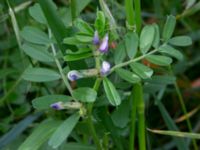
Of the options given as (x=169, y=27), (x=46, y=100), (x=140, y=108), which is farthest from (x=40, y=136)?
(x=169, y=27)

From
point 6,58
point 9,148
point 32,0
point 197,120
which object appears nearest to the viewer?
point 9,148

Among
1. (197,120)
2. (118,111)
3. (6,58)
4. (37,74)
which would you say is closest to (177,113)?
(197,120)

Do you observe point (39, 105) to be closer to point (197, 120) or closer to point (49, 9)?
point (49, 9)

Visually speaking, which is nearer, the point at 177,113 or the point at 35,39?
the point at 35,39

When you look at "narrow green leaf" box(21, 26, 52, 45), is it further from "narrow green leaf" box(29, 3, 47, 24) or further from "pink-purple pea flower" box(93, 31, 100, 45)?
"pink-purple pea flower" box(93, 31, 100, 45)

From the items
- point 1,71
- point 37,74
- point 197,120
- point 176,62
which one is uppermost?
point 37,74

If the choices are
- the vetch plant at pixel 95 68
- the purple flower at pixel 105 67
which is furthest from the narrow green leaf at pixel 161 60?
the purple flower at pixel 105 67
